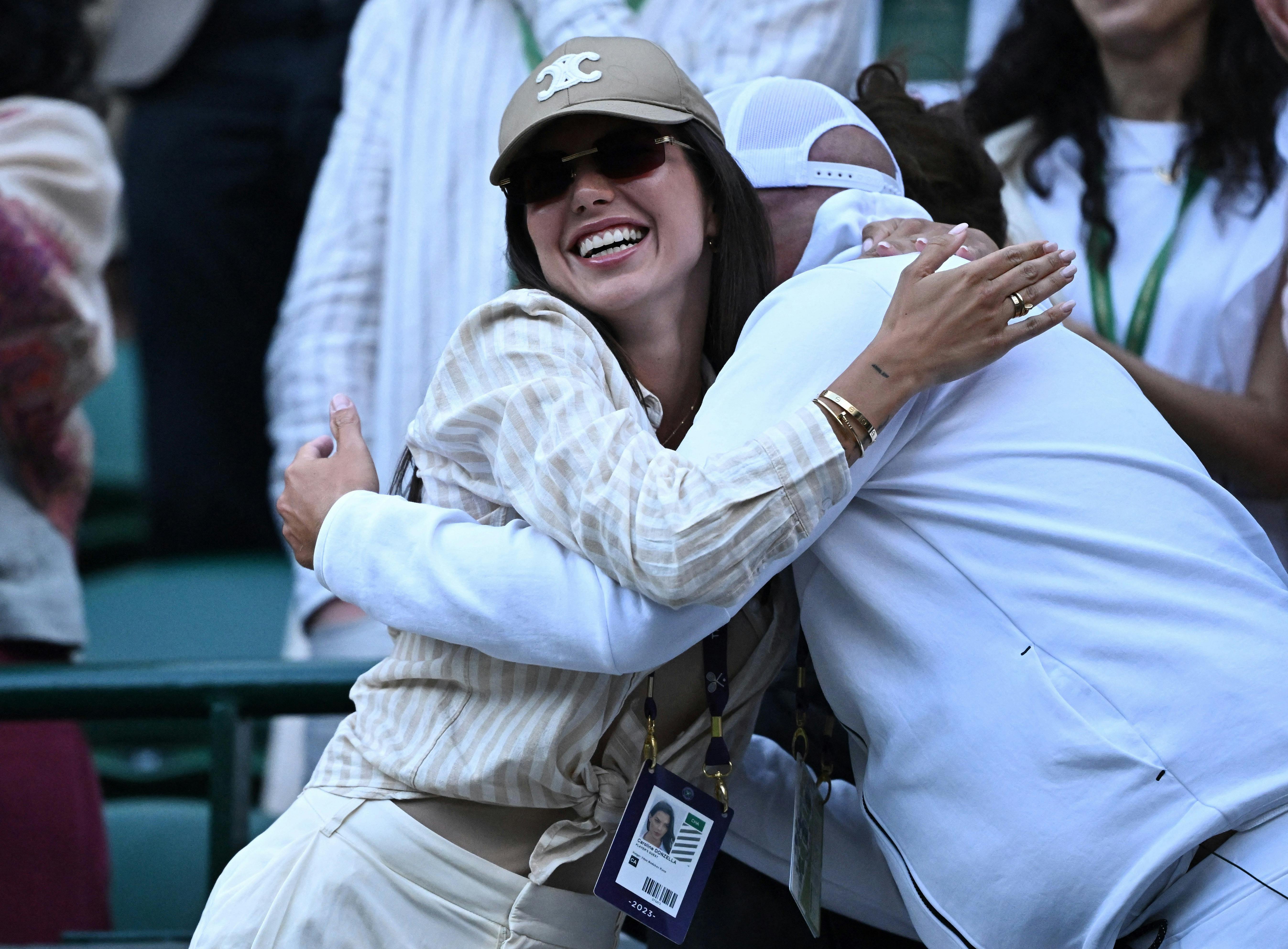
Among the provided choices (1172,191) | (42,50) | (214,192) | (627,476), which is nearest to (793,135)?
(627,476)

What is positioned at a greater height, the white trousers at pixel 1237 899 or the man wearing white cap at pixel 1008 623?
the man wearing white cap at pixel 1008 623

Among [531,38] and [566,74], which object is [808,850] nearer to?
[566,74]

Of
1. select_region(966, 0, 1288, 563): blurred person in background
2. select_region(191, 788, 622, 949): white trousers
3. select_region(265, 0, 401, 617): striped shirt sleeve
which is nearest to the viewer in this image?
select_region(191, 788, 622, 949): white trousers

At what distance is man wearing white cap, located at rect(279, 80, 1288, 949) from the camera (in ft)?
4.01

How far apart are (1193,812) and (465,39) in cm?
205

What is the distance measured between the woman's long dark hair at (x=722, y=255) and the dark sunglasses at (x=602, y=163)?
5 cm

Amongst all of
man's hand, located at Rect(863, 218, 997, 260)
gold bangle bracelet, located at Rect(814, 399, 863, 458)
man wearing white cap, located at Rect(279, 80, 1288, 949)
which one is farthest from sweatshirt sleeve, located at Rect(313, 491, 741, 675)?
man's hand, located at Rect(863, 218, 997, 260)

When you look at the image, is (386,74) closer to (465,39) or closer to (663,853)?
(465,39)

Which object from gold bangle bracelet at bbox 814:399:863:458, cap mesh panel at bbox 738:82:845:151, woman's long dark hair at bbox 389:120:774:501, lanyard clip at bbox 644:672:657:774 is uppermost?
cap mesh panel at bbox 738:82:845:151

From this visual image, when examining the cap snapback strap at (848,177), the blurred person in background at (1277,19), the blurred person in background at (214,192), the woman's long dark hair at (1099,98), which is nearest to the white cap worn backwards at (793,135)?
the cap snapback strap at (848,177)

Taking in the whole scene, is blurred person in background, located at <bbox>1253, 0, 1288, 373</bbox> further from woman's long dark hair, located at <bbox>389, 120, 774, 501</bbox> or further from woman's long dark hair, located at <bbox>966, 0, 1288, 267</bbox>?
woman's long dark hair, located at <bbox>389, 120, 774, 501</bbox>

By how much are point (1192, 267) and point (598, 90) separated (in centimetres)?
121

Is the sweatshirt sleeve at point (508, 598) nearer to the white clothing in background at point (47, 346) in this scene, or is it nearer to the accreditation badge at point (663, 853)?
the accreditation badge at point (663, 853)

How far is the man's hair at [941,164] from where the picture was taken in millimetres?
1827
